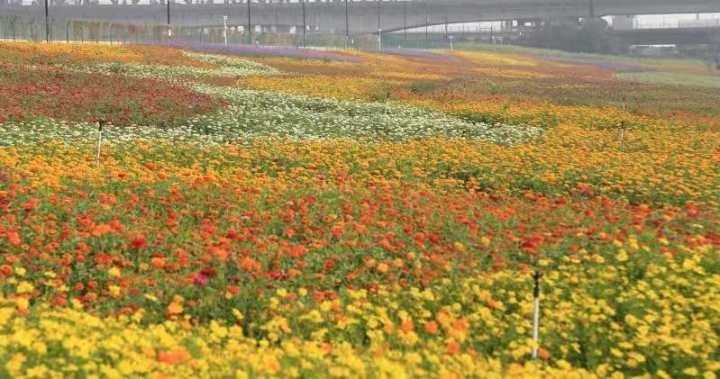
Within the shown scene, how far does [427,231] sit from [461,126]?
13.1 m

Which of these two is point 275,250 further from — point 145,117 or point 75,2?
point 75,2

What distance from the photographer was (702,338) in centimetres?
794

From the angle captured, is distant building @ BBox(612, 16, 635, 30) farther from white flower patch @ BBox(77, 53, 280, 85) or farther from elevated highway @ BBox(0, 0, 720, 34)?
white flower patch @ BBox(77, 53, 280, 85)

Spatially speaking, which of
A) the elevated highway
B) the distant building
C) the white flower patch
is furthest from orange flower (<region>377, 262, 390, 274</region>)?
the distant building

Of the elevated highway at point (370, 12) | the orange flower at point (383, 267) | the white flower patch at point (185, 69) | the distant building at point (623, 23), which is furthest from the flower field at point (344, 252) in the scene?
the distant building at point (623, 23)

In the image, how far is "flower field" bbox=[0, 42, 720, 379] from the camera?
22.3ft

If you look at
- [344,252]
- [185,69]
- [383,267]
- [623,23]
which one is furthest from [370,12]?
[383,267]

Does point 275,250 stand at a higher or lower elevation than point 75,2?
lower

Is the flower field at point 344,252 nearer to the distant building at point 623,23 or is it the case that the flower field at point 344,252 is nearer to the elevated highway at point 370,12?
the elevated highway at point 370,12

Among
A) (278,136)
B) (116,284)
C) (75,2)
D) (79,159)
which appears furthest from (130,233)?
(75,2)

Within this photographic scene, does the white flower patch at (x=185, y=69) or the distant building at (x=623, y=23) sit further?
the distant building at (x=623, y=23)

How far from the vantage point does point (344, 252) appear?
33.3 ft

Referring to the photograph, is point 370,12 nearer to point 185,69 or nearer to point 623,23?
point 623,23

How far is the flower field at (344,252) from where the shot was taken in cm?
680
